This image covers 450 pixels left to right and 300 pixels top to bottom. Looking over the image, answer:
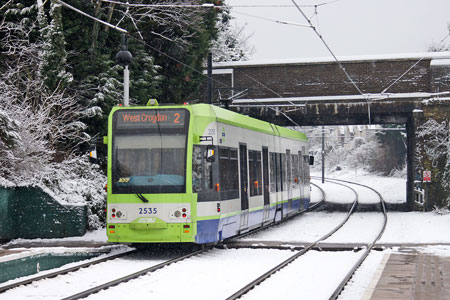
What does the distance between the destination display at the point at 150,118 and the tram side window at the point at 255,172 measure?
14.5ft

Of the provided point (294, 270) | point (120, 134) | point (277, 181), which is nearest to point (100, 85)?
point (277, 181)

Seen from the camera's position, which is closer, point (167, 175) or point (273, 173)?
point (167, 175)

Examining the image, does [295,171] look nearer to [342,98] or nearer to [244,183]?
[342,98]

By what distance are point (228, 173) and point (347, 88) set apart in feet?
56.0

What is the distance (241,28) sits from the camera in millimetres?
63844

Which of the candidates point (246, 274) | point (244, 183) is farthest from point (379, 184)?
point (246, 274)

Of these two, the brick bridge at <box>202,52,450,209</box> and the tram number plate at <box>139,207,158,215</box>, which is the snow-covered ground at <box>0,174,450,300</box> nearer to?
the tram number plate at <box>139,207,158,215</box>

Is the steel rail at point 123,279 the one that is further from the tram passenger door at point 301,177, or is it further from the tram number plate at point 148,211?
the tram passenger door at point 301,177

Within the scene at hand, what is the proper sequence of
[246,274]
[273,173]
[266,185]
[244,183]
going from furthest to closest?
[273,173], [266,185], [244,183], [246,274]

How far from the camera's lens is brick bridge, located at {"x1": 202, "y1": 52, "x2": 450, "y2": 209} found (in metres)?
31.3

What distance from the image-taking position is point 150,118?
1570cm

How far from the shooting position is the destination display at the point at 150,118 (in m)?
15.6

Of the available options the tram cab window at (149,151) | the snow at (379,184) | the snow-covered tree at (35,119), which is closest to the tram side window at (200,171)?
the tram cab window at (149,151)

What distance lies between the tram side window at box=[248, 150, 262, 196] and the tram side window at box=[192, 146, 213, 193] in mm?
3835
